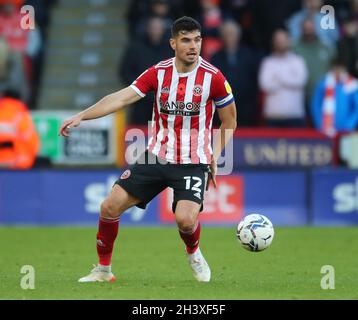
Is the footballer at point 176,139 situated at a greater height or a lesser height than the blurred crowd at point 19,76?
lesser

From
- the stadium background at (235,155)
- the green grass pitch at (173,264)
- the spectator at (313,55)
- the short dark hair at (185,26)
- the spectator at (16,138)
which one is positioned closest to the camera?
the green grass pitch at (173,264)

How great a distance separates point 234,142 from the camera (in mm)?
16062

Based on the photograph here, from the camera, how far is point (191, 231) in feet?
31.9

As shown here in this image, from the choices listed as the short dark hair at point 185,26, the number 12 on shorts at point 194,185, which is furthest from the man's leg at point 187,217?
the short dark hair at point 185,26

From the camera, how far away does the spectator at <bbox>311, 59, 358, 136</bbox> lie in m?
16.8

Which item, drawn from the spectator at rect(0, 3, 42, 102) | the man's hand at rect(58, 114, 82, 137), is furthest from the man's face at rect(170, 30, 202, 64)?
the spectator at rect(0, 3, 42, 102)

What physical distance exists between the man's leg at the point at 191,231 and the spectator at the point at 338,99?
7.25m

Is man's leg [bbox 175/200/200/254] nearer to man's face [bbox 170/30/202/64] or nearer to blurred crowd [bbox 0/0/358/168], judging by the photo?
man's face [bbox 170/30/202/64]

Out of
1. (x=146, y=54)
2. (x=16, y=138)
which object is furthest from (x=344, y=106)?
(x=16, y=138)

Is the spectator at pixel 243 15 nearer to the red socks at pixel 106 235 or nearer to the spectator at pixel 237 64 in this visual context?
the spectator at pixel 237 64

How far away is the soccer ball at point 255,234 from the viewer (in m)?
9.89

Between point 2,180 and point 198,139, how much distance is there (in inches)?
253

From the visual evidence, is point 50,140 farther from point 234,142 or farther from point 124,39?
point 124,39

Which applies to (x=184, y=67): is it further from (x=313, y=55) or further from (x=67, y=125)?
(x=313, y=55)
